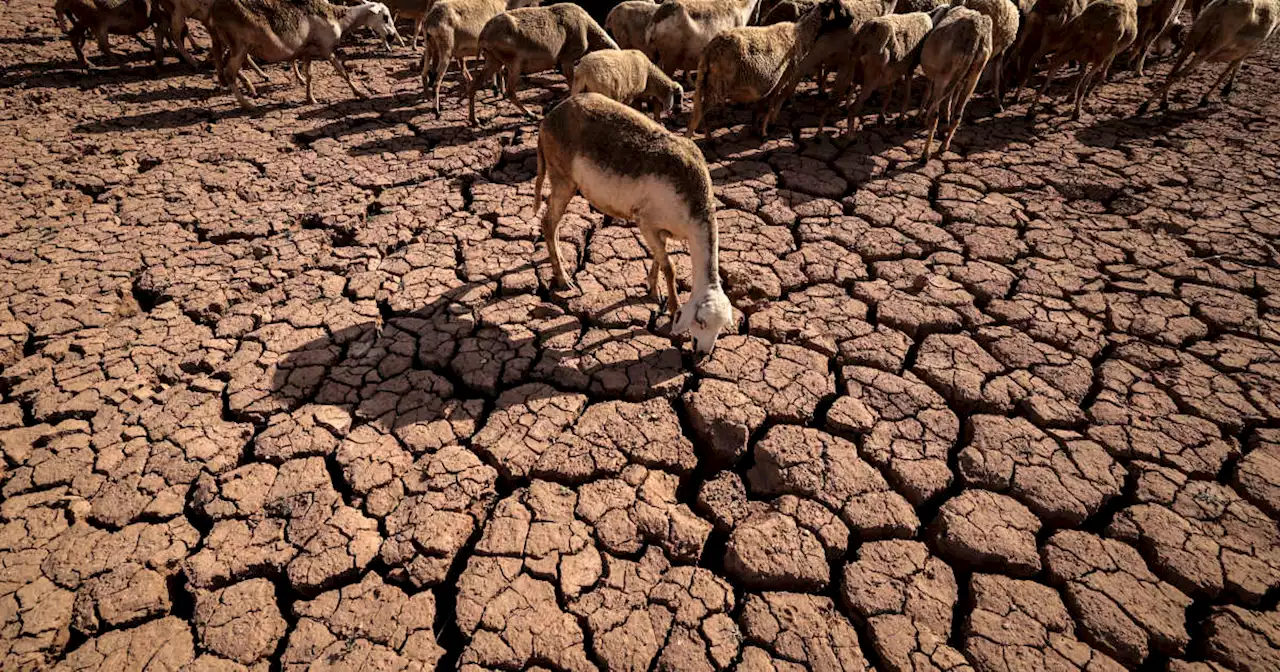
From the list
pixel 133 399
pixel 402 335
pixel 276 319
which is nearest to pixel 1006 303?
pixel 402 335

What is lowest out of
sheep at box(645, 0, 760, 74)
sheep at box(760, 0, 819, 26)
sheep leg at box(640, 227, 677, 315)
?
sheep leg at box(640, 227, 677, 315)

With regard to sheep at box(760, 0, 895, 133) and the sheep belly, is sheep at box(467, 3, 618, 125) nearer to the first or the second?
sheep at box(760, 0, 895, 133)

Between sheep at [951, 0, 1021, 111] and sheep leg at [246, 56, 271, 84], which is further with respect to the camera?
sheep leg at [246, 56, 271, 84]

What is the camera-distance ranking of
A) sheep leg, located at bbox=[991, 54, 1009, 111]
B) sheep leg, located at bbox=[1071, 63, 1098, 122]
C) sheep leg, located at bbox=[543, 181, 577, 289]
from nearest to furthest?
sheep leg, located at bbox=[543, 181, 577, 289]
sheep leg, located at bbox=[1071, 63, 1098, 122]
sheep leg, located at bbox=[991, 54, 1009, 111]

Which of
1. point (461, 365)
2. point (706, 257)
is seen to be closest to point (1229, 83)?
point (706, 257)

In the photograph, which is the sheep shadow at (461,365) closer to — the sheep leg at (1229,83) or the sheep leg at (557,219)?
the sheep leg at (557,219)

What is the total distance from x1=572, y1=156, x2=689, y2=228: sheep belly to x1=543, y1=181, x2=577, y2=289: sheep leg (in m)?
0.19

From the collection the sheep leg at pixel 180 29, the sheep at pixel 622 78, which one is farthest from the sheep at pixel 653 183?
the sheep leg at pixel 180 29

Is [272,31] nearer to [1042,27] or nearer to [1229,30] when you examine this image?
[1042,27]

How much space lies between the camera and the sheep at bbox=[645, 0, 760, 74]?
A: 7.39 meters

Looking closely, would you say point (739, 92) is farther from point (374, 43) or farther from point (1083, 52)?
point (374, 43)

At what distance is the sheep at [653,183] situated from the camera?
3570 millimetres

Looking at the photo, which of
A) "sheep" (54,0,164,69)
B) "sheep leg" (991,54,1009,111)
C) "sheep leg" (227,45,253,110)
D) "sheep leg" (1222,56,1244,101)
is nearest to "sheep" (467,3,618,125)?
"sheep leg" (227,45,253,110)

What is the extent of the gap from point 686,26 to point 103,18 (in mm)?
8838
